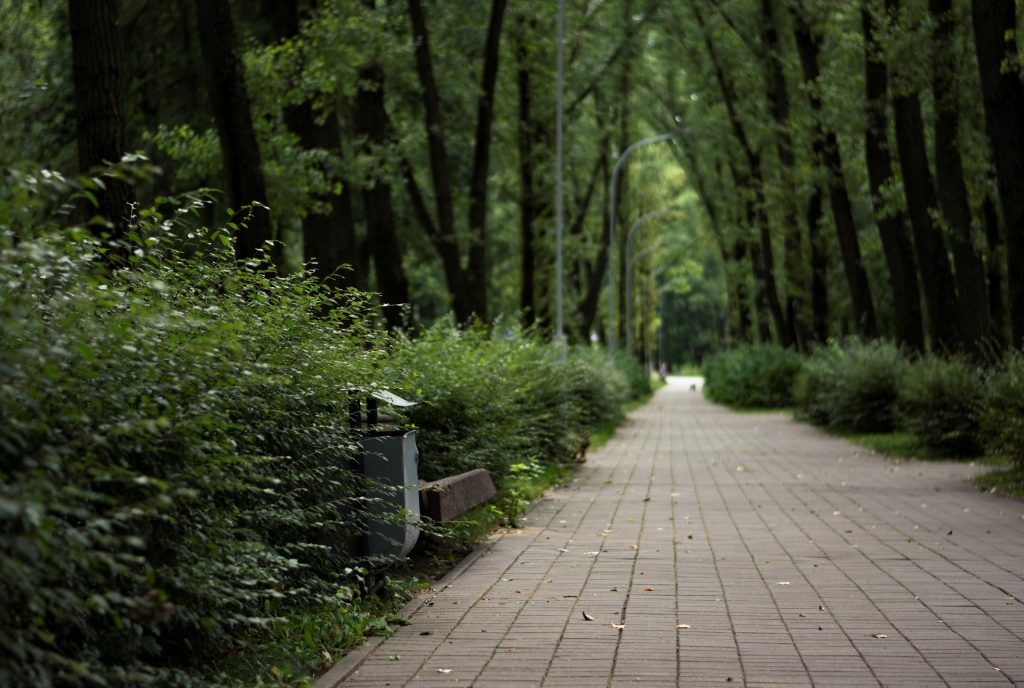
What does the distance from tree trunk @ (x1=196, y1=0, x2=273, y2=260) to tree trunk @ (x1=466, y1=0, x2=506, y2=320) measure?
999 centimetres

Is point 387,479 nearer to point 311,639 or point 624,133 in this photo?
point 311,639

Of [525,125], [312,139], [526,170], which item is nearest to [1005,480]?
[312,139]

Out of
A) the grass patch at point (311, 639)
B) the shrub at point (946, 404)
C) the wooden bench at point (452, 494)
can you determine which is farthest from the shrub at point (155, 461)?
the shrub at point (946, 404)

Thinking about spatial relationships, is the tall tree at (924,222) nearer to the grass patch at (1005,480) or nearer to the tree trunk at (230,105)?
the grass patch at (1005,480)

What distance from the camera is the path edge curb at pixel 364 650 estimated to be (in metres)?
6.34

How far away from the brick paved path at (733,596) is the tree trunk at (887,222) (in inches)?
430

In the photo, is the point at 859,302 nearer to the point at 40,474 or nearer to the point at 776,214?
the point at 776,214

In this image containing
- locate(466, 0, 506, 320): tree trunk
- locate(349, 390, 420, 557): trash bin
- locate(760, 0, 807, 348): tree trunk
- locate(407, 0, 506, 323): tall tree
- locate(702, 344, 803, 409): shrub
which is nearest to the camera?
locate(349, 390, 420, 557): trash bin

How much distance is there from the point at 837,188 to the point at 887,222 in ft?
15.7

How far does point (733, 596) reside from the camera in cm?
880

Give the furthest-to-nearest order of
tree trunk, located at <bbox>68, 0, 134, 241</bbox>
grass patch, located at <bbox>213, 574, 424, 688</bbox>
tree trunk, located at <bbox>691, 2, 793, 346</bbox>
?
tree trunk, located at <bbox>691, 2, 793, 346</bbox>, tree trunk, located at <bbox>68, 0, 134, 241</bbox>, grass patch, located at <bbox>213, 574, 424, 688</bbox>

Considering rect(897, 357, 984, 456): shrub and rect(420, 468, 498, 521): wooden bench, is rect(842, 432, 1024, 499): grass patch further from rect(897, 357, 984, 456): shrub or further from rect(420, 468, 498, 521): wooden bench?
rect(420, 468, 498, 521): wooden bench

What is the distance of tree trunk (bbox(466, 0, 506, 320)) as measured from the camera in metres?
25.7

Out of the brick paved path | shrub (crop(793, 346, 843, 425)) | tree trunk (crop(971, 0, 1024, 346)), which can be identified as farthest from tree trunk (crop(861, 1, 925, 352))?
the brick paved path
